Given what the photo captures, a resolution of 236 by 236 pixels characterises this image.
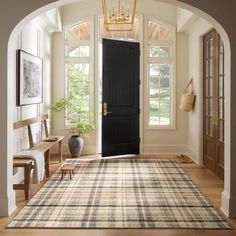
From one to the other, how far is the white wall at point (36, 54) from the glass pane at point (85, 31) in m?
0.74

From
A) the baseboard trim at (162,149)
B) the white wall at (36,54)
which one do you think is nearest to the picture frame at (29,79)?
the white wall at (36,54)

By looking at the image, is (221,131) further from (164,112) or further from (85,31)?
(85,31)

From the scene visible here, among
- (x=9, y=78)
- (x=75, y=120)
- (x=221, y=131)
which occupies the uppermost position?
(x=9, y=78)

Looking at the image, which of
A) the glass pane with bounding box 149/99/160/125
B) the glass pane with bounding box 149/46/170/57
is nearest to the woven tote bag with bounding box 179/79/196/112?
the glass pane with bounding box 149/99/160/125

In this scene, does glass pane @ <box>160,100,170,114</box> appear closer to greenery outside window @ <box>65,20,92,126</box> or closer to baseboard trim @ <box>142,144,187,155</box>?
baseboard trim @ <box>142,144,187,155</box>

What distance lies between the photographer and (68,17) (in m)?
8.78

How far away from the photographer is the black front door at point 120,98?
8.27 metres

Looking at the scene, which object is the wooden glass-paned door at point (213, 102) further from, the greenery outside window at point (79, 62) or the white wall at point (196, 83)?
the greenery outside window at point (79, 62)

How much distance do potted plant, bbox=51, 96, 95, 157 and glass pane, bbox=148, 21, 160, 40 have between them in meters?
2.26

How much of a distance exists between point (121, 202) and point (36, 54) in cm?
366

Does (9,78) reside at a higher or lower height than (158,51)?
lower

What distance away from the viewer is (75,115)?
8828 mm

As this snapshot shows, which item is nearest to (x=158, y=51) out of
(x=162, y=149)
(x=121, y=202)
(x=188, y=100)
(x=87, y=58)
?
(x=188, y=100)

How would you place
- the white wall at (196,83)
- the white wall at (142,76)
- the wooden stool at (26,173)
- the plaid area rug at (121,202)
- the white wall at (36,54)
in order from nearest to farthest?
1. the plaid area rug at (121,202)
2. the wooden stool at (26,173)
3. the white wall at (36,54)
4. the white wall at (196,83)
5. the white wall at (142,76)
